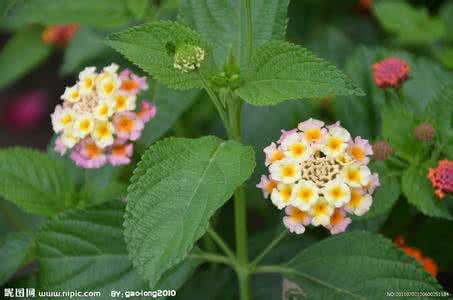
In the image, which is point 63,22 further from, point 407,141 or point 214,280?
point 407,141

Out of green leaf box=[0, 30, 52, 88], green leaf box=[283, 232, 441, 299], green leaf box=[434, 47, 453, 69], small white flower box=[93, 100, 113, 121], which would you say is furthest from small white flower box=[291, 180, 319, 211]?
green leaf box=[0, 30, 52, 88]

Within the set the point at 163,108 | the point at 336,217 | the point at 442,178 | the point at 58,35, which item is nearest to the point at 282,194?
the point at 336,217

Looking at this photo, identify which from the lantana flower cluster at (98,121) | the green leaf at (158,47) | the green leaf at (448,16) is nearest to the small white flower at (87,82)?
the lantana flower cluster at (98,121)

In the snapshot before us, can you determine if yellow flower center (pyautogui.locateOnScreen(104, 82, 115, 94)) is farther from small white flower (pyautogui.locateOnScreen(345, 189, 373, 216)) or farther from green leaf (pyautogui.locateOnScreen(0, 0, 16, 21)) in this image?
small white flower (pyautogui.locateOnScreen(345, 189, 373, 216))

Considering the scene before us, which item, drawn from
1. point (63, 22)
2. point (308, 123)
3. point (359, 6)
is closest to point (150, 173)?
point (308, 123)

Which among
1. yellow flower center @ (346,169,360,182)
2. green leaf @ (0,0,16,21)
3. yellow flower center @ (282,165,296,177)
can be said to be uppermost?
green leaf @ (0,0,16,21)

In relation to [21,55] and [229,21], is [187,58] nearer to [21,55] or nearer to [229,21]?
[229,21]
